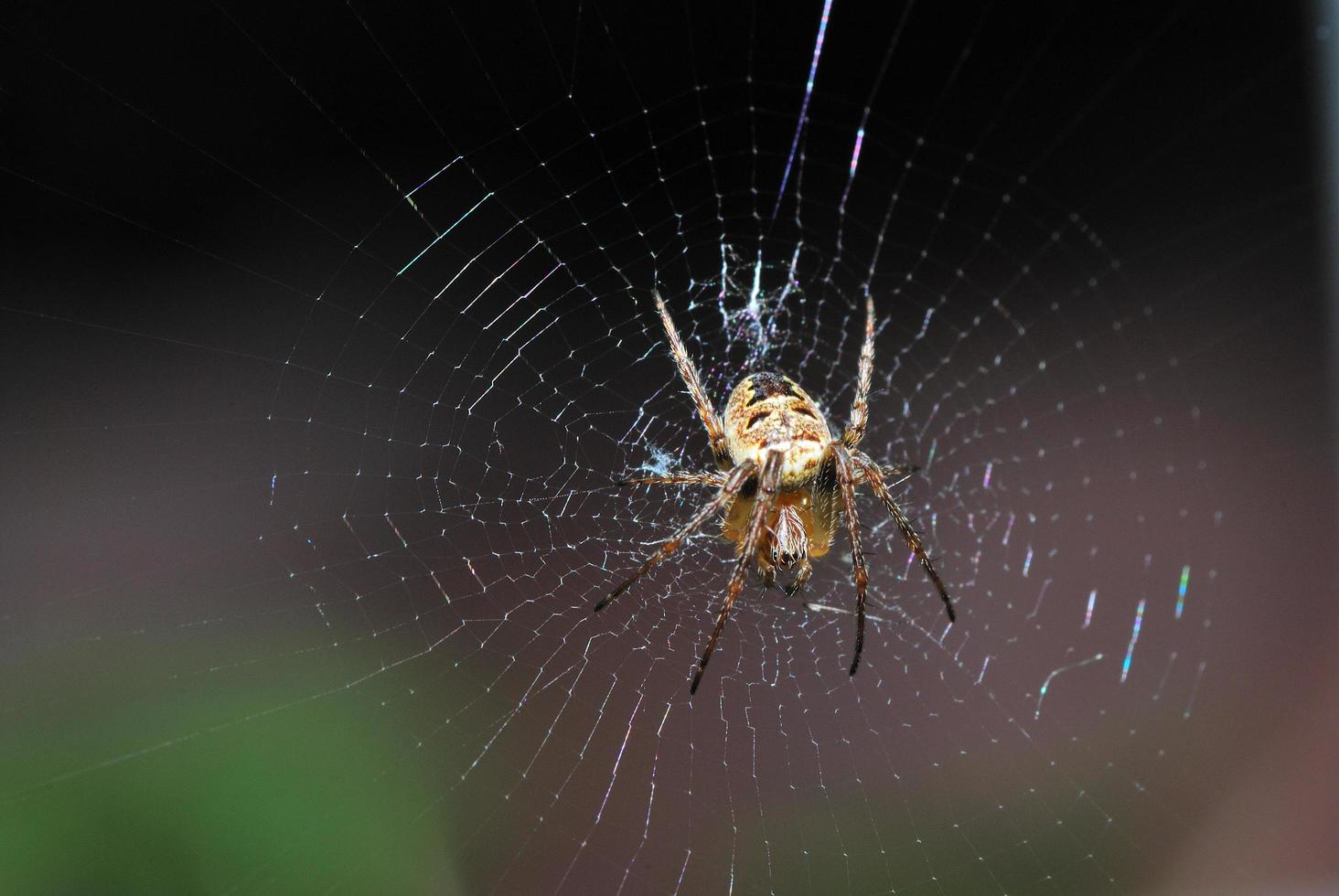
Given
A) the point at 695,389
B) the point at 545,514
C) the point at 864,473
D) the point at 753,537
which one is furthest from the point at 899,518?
the point at 545,514

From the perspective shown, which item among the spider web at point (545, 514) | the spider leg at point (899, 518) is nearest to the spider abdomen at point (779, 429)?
the spider leg at point (899, 518)

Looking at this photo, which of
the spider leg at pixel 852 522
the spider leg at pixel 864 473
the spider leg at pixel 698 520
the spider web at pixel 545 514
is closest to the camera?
the spider leg at pixel 698 520

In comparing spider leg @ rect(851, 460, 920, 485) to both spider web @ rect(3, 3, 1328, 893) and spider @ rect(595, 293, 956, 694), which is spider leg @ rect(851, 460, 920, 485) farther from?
spider web @ rect(3, 3, 1328, 893)

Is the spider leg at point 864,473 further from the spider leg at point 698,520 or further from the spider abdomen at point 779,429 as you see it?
the spider leg at point 698,520

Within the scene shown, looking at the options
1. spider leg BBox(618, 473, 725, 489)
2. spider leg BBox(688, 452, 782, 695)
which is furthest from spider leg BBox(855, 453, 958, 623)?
spider leg BBox(618, 473, 725, 489)

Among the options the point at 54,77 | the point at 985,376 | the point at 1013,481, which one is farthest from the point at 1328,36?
the point at 54,77

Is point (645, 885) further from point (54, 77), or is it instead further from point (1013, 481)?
point (54, 77)

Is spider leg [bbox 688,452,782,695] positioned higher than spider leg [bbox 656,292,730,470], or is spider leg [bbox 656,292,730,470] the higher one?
spider leg [bbox 656,292,730,470]
